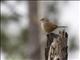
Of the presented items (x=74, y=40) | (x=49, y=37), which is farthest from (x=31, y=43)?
(x=49, y=37)

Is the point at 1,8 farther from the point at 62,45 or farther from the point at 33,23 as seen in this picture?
the point at 62,45

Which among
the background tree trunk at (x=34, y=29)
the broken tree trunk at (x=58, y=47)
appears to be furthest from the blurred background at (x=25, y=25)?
the broken tree trunk at (x=58, y=47)

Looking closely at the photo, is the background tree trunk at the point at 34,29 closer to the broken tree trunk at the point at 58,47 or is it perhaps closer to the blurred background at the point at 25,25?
the blurred background at the point at 25,25

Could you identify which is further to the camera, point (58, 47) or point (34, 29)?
point (34, 29)

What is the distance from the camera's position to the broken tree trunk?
1.23 meters

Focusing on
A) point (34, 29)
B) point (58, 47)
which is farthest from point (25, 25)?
point (58, 47)

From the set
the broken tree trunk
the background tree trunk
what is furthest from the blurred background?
the broken tree trunk

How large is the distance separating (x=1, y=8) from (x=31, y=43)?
45 cm

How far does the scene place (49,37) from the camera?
1.30 meters

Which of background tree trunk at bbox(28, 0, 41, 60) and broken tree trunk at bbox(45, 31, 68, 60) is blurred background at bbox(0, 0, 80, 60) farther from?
broken tree trunk at bbox(45, 31, 68, 60)

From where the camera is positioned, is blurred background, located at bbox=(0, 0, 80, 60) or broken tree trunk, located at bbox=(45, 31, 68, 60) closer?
broken tree trunk, located at bbox=(45, 31, 68, 60)

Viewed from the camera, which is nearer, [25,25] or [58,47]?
[58,47]

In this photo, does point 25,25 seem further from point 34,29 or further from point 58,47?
point 58,47

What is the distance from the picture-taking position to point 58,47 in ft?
4.08
